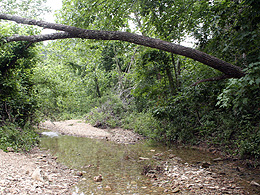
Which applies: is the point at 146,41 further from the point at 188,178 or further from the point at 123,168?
the point at 123,168

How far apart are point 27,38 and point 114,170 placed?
13.5ft

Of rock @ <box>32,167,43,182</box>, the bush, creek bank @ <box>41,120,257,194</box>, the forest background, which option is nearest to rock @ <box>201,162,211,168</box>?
creek bank @ <box>41,120,257,194</box>

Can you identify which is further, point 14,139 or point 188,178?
point 14,139

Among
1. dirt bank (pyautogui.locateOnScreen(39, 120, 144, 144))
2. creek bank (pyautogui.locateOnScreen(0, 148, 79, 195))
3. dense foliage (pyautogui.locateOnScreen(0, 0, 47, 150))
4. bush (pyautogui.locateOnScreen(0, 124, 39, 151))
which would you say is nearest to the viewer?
creek bank (pyautogui.locateOnScreen(0, 148, 79, 195))

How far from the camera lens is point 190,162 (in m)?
5.14

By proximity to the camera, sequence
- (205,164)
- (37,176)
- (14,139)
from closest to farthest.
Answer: (37,176) → (205,164) → (14,139)

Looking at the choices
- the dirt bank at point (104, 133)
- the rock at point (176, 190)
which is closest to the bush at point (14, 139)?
the dirt bank at point (104, 133)

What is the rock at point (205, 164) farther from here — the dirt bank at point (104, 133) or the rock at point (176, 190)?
the dirt bank at point (104, 133)

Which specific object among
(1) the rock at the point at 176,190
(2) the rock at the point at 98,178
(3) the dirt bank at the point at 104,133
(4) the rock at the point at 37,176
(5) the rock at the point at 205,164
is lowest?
(3) the dirt bank at the point at 104,133

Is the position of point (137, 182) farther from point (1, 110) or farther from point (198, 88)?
point (1, 110)

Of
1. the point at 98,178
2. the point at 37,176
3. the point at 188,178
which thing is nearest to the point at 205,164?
the point at 188,178

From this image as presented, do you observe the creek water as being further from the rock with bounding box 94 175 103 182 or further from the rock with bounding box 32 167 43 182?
the rock with bounding box 32 167 43 182

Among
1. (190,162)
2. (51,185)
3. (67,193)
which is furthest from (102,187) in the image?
(190,162)

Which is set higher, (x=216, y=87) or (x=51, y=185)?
(x=216, y=87)
